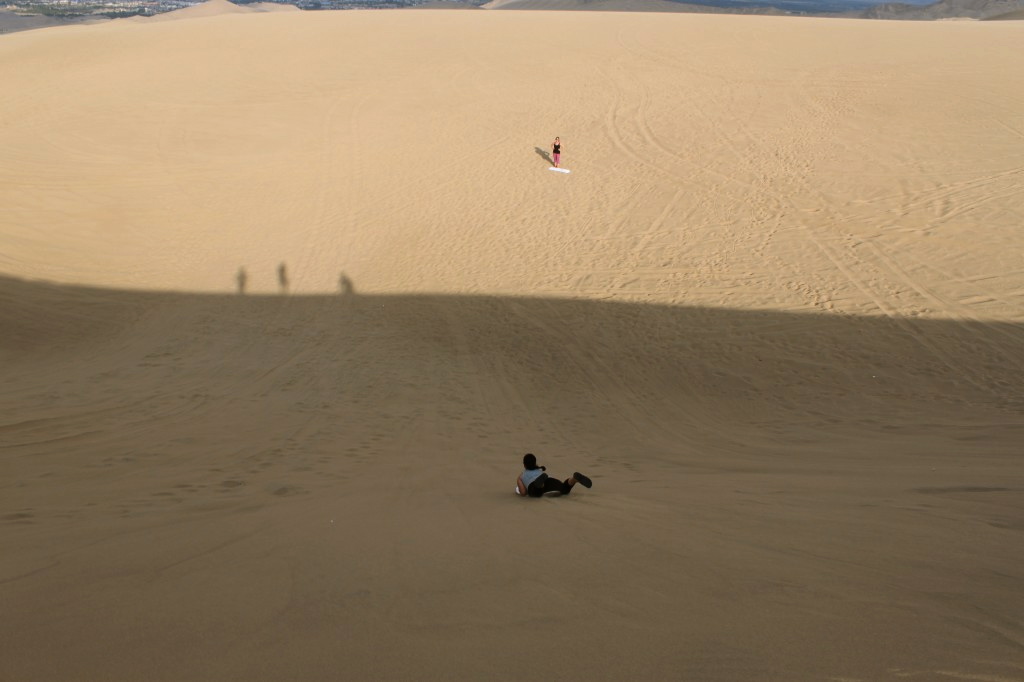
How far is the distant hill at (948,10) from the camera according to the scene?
71.9 meters

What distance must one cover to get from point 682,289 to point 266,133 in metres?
15.0

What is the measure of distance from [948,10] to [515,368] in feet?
277

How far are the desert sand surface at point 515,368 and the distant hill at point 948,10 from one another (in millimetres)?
53038

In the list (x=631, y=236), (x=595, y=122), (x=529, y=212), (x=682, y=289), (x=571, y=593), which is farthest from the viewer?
(x=595, y=122)

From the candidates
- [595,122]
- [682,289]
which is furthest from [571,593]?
[595,122]

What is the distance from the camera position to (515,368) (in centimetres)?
1116

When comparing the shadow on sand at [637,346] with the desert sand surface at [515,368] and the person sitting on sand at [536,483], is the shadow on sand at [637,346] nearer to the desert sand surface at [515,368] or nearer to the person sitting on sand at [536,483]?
the desert sand surface at [515,368]

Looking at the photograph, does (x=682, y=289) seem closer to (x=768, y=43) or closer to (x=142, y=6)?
(x=768, y=43)

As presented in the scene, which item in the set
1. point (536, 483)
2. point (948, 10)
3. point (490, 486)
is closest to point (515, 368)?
point (490, 486)

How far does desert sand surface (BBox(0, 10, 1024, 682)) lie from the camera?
11.7 feet

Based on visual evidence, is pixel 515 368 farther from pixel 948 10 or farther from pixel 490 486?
pixel 948 10

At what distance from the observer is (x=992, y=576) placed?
393 cm

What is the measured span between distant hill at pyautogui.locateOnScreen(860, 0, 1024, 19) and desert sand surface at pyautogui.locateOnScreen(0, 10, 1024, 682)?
53.0m


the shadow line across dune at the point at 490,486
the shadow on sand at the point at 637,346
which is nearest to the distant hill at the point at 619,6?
the shadow on sand at the point at 637,346
